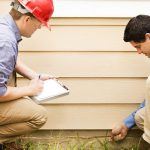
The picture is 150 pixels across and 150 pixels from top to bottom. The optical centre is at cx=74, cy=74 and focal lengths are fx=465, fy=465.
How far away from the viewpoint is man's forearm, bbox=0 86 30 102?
10.7 feet

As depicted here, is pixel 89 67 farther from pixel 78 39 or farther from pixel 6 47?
pixel 6 47

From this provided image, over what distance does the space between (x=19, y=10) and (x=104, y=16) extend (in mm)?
821

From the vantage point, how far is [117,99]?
159 inches

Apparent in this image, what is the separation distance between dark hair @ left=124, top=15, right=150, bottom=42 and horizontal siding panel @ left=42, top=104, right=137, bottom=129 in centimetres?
87

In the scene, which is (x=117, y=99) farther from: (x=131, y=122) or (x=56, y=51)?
(x=56, y=51)

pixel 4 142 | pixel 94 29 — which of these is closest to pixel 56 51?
pixel 94 29

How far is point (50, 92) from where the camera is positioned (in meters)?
3.43

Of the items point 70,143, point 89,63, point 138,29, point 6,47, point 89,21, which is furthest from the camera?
point 70,143

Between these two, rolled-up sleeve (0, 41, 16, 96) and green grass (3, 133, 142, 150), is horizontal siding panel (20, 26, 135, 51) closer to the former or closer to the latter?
rolled-up sleeve (0, 41, 16, 96)

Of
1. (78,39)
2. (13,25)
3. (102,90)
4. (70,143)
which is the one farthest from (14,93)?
(70,143)

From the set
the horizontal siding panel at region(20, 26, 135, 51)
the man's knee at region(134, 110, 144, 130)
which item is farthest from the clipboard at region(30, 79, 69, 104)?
the man's knee at region(134, 110, 144, 130)

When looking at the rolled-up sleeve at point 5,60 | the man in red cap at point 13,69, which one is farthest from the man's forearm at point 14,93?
the rolled-up sleeve at point 5,60

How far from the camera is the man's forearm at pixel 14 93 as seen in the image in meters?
3.26

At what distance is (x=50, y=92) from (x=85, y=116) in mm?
748
